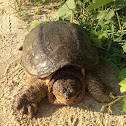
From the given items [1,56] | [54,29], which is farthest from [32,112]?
[1,56]

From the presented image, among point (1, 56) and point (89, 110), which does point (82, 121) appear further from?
point (1, 56)

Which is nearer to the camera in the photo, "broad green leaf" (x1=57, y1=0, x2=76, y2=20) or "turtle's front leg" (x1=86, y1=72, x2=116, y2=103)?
"turtle's front leg" (x1=86, y1=72, x2=116, y2=103)

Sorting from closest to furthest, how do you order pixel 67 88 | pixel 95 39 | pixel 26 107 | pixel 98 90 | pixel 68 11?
1. pixel 67 88
2. pixel 26 107
3. pixel 98 90
4. pixel 95 39
5. pixel 68 11

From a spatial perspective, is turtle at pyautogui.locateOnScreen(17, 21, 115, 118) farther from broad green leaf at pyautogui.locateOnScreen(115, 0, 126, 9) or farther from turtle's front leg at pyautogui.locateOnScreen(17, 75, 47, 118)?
broad green leaf at pyautogui.locateOnScreen(115, 0, 126, 9)

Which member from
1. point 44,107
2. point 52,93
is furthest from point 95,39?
point 44,107

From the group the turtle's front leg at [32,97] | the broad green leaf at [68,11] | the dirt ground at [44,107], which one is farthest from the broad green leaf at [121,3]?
the turtle's front leg at [32,97]

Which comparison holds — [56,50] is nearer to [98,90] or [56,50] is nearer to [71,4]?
[98,90]

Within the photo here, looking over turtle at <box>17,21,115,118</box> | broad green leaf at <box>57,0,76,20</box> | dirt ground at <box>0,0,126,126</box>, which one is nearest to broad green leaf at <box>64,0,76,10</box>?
broad green leaf at <box>57,0,76,20</box>
